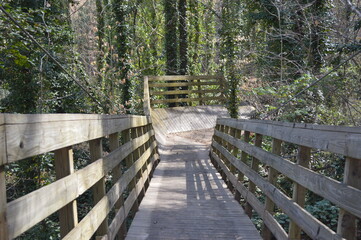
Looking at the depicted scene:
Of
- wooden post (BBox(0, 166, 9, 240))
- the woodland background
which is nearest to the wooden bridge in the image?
wooden post (BBox(0, 166, 9, 240))

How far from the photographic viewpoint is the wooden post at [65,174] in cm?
204

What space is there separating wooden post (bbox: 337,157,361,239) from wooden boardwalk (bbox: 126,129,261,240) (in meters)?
1.70

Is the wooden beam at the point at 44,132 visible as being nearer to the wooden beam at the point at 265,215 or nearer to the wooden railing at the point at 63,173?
the wooden railing at the point at 63,173

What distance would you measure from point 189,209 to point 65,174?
2.75 meters

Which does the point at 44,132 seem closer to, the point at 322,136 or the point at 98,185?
the point at 98,185

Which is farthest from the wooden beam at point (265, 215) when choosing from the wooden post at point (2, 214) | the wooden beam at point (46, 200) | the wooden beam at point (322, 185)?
the wooden post at point (2, 214)

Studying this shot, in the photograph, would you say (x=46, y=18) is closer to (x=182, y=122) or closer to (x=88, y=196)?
(x=88, y=196)

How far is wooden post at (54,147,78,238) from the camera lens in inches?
80.4

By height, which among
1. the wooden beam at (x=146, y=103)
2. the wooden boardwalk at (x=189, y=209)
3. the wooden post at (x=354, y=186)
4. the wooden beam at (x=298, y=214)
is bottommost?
the wooden boardwalk at (x=189, y=209)

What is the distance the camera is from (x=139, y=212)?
4395 millimetres

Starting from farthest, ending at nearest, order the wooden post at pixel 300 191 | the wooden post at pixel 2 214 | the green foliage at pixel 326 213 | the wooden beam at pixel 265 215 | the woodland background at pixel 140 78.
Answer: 1. the woodland background at pixel 140 78
2. the green foliage at pixel 326 213
3. the wooden beam at pixel 265 215
4. the wooden post at pixel 300 191
5. the wooden post at pixel 2 214

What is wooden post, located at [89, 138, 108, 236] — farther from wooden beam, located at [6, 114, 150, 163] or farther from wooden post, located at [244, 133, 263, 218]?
wooden post, located at [244, 133, 263, 218]

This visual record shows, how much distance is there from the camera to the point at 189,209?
454 cm

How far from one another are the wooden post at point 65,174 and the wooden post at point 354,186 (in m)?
1.61
